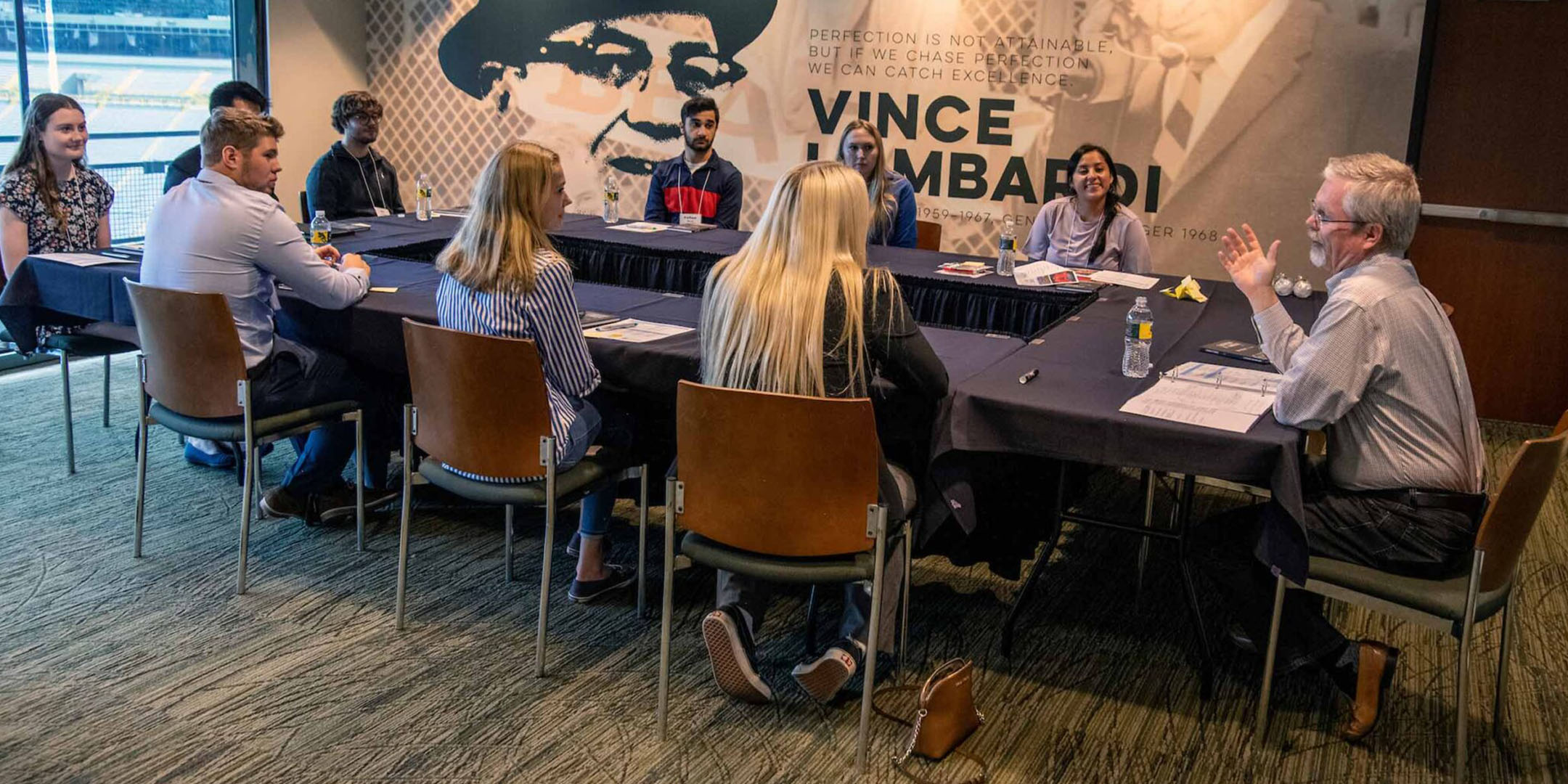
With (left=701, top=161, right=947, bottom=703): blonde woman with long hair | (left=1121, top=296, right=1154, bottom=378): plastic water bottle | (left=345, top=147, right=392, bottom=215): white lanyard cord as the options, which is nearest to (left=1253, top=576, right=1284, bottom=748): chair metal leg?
(left=1121, top=296, right=1154, bottom=378): plastic water bottle

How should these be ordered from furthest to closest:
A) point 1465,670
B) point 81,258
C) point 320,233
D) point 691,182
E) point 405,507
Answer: point 691,182 < point 320,233 < point 81,258 < point 405,507 < point 1465,670

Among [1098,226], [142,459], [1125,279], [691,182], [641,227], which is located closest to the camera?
[142,459]

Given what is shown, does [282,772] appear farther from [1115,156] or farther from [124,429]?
[1115,156]

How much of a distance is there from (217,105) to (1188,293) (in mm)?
3860

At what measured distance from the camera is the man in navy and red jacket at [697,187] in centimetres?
603

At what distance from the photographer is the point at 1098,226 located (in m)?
4.93

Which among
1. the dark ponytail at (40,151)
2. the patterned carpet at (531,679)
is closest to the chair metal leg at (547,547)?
A: the patterned carpet at (531,679)

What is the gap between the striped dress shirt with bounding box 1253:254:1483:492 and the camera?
2.52m

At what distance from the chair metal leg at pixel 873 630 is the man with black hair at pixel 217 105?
144 inches

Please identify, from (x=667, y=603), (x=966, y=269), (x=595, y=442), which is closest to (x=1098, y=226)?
(x=966, y=269)

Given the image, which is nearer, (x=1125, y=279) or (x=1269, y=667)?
(x=1269, y=667)

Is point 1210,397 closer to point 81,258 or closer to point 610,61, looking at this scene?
point 81,258

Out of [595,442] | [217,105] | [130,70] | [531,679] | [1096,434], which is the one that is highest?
[130,70]

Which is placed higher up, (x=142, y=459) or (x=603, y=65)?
(x=603, y=65)
